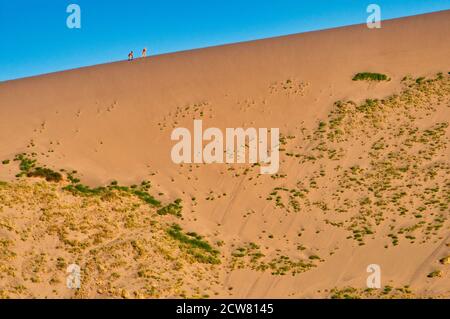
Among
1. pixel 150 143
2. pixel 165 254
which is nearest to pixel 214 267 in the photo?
pixel 165 254

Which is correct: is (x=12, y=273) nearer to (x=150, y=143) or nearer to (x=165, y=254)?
(x=165, y=254)

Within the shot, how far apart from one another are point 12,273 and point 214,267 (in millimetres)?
9366

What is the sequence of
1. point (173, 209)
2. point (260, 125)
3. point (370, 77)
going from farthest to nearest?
point (370, 77), point (260, 125), point (173, 209)

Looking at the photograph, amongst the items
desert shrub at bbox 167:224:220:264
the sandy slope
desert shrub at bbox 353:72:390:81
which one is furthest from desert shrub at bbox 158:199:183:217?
desert shrub at bbox 353:72:390:81

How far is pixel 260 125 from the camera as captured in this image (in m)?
39.4

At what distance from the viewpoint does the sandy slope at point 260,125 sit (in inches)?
997

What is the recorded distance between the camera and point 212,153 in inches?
1428

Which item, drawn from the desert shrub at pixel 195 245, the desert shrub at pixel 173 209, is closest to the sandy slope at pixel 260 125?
the desert shrub at pixel 173 209

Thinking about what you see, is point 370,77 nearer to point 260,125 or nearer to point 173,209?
point 260,125

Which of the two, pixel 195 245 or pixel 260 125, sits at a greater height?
pixel 260 125

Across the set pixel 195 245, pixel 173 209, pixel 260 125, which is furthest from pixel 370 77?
pixel 195 245

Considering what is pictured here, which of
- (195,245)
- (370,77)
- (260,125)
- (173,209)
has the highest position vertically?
(370,77)

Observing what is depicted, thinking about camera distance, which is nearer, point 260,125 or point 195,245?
point 195,245

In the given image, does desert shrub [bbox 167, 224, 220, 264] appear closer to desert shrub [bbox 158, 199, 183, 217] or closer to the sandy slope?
the sandy slope
